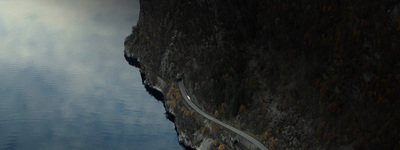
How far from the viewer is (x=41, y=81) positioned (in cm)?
14550

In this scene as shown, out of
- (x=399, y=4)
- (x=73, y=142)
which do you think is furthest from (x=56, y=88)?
(x=399, y=4)

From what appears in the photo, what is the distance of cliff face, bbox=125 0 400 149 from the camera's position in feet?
275

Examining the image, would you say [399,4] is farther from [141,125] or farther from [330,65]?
[141,125]

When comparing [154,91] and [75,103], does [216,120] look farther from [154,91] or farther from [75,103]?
[75,103]

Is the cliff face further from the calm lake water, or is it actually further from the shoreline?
the calm lake water

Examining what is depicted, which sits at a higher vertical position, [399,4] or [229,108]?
[399,4]

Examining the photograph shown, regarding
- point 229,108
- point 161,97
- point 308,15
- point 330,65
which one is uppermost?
point 308,15

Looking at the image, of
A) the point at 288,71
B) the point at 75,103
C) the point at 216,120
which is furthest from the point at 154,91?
the point at 288,71

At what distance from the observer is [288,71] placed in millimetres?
102750

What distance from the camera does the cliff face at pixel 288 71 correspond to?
8394 cm

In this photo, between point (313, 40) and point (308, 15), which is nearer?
point (313, 40)

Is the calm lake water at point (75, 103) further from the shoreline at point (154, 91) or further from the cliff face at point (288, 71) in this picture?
the cliff face at point (288, 71)

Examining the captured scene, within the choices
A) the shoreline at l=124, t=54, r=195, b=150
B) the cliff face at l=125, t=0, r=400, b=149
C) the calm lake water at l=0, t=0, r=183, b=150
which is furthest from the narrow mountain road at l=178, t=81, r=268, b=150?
the calm lake water at l=0, t=0, r=183, b=150

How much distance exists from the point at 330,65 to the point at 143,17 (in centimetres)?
9830
